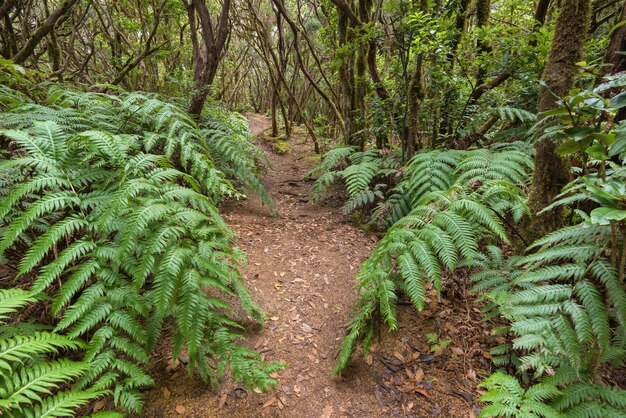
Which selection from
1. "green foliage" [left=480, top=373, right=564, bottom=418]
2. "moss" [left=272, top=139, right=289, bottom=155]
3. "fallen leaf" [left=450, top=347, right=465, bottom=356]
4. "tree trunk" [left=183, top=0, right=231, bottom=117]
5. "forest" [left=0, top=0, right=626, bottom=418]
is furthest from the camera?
"moss" [left=272, top=139, right=289, bottom=155]

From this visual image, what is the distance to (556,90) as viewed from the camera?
6.97ft

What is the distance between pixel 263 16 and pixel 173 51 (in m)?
4.07

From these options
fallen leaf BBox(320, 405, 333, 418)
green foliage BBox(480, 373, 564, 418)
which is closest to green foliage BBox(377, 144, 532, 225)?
green foliage BBox(480, 373, 564, 418)

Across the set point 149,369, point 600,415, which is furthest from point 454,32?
point 149,369

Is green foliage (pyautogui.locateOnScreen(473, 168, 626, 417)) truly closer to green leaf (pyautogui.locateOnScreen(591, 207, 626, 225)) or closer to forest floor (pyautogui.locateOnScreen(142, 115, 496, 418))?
green leaf (pyautogui.locateOnScreen(591, 207, 626, 225))

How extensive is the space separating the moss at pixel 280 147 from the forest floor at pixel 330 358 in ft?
19.6

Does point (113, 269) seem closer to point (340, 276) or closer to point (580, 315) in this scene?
point (340, 276)

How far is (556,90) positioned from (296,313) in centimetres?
278

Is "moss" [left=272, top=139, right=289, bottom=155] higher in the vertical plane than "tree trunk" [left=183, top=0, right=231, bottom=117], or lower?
lower

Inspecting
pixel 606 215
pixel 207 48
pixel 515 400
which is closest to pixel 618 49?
pixel 606 215

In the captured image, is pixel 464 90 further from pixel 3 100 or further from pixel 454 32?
pixel 3 100

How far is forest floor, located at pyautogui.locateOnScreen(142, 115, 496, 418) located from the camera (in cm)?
197

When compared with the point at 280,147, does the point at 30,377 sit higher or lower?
lower

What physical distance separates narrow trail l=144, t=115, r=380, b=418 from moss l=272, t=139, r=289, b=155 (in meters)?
4.13
